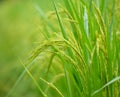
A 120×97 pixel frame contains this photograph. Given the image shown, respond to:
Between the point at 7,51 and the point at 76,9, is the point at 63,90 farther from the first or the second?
the point at 7,51

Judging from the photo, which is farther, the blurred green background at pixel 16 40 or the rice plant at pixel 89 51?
the blurred green background at pixel 16 40

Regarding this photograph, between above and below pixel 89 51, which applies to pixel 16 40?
below

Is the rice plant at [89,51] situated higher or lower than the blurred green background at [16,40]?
higher

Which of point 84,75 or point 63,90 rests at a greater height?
point 84,75

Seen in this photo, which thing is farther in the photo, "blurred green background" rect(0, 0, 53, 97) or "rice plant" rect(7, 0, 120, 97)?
"blurred green background" rect(0, 0, 53, 97)

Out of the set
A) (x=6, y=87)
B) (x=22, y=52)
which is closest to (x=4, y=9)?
(x=22, y=52)

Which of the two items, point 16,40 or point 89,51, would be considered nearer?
point 89,51

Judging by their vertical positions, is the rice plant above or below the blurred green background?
above

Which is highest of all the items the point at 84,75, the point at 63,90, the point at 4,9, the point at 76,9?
the point at 76,9
